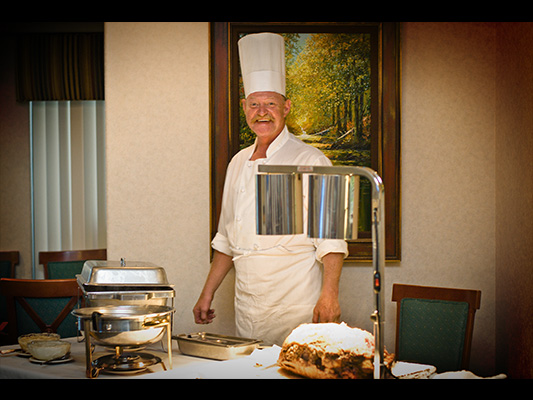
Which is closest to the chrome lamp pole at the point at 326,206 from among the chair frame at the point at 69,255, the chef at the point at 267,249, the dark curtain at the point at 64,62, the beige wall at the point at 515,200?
the chef at the point at 267,249

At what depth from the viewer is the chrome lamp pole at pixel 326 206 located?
1438 mm

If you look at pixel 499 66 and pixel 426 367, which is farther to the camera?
pixel 499 66

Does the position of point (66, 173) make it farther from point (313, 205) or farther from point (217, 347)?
point (313, 205)

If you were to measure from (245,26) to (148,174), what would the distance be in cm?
94

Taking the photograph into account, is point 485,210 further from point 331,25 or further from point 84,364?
point 84,364

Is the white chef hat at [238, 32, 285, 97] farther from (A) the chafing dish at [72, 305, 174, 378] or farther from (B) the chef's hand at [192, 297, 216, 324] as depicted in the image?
(A) the chafing dish at [72, 305, 174, 378]

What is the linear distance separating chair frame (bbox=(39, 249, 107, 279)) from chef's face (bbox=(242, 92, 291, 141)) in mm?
1942

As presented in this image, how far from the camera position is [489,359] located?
10.5 feet

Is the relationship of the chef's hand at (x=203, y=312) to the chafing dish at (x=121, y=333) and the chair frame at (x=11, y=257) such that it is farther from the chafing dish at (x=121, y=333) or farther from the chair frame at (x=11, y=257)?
the chair frame at (x=11, y=257)

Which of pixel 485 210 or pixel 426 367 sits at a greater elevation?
pixel 485 210

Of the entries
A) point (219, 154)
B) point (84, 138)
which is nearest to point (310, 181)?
point (219, 154)

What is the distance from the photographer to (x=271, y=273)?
267 cm

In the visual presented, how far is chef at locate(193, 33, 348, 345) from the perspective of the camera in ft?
8.68

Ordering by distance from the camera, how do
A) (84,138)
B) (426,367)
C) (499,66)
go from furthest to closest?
(84,138)
(499,66)
(426,367)
